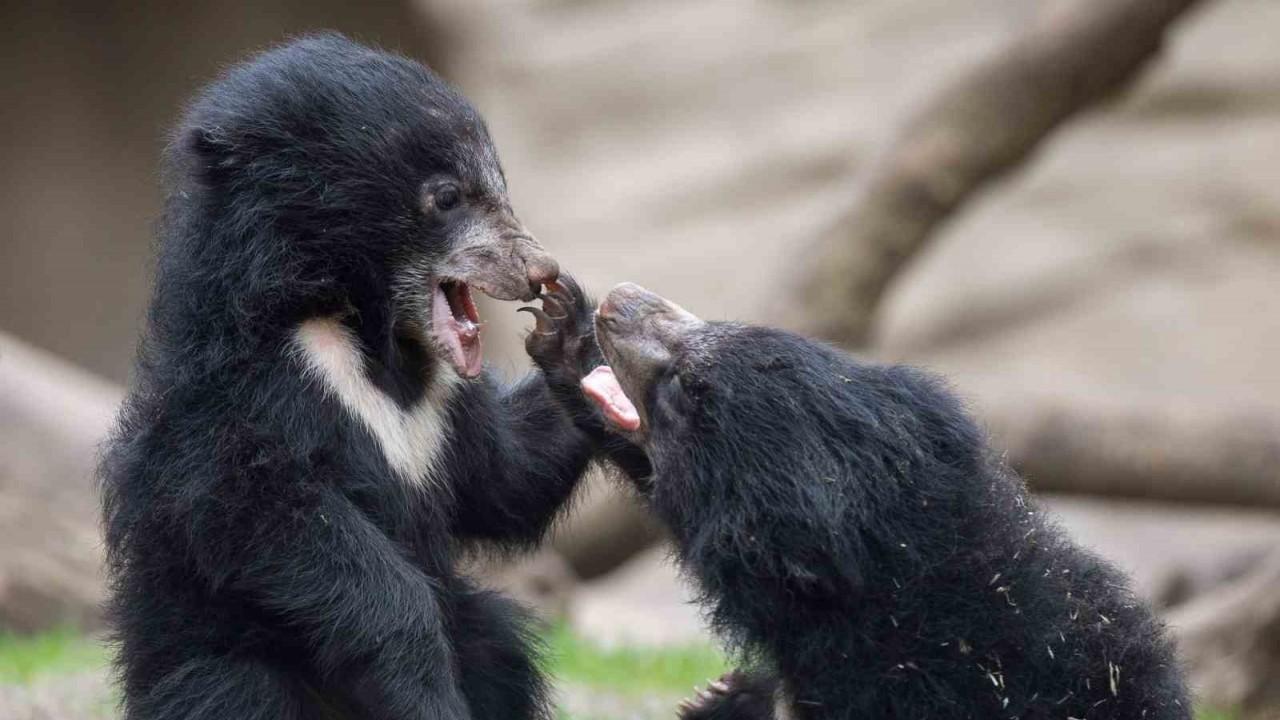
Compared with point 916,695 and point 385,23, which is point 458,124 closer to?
point 916,695

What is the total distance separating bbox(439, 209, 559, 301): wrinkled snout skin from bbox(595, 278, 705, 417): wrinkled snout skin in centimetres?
24

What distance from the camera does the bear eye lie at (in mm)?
4383

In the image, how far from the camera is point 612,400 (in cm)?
453

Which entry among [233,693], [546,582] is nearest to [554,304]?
[233,693]

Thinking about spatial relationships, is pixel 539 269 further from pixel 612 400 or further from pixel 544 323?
pixel 612 400

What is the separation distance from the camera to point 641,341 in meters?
4.53

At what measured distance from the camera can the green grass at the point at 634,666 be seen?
7.57 metres

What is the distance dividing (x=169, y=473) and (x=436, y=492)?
71 centimetres

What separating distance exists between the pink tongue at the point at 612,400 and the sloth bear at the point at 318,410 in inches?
7.3

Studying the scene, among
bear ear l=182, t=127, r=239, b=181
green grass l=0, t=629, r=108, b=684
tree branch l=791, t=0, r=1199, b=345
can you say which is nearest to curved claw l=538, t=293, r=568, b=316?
bear ear l=182, t=127, r=239, b=181

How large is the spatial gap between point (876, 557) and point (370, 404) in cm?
128

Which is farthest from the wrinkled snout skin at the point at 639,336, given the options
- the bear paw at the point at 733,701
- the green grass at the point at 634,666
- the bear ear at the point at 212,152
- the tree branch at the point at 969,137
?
the tree branch at the point at 969,137

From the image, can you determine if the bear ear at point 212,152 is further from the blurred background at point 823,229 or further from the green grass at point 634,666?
the green grass at point 634,666

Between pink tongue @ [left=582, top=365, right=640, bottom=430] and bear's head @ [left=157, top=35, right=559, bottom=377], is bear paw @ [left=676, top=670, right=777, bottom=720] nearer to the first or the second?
pink tongue @ [left=582, top=365, right=640, bottom=430]
